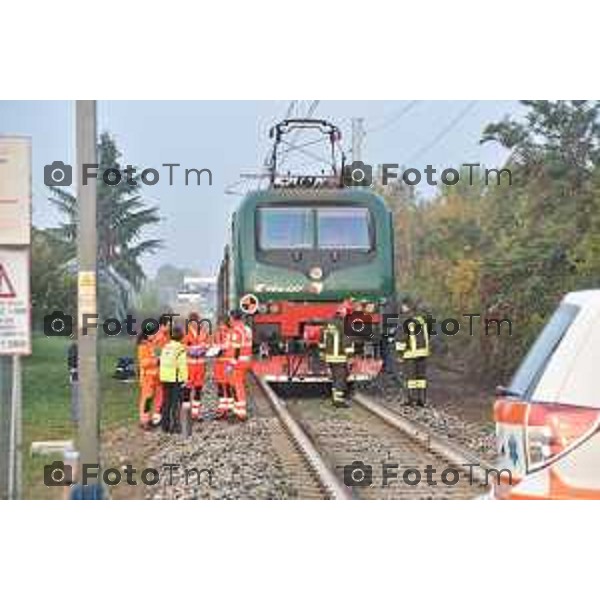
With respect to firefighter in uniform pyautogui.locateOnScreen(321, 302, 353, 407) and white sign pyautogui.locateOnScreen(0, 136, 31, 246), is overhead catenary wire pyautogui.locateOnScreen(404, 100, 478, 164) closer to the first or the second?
firefighter in uniform pyautogui.locateOnScreen(321, 302, 353, 407)

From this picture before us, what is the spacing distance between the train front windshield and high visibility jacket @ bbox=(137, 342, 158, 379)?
999mm

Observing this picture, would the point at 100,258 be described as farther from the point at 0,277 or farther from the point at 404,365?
the point at 404,365

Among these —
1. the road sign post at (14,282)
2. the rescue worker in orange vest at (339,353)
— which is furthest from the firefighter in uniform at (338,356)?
the road sign post at (14,282)

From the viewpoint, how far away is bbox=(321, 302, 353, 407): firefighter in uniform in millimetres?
6270

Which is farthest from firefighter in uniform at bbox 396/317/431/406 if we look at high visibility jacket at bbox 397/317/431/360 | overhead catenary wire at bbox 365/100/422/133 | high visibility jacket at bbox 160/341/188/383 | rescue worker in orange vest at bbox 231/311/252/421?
high visibility jacket at bbox 160/341/188/383

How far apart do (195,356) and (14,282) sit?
995 mm

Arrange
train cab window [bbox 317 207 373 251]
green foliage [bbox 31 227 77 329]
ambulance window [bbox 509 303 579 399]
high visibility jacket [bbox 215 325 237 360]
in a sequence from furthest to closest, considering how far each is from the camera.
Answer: train cab window [bbox 317 207 373 251]
high visibility jacket [bbox 215 325 237 360]
green foliage [bbox 31 227 77 329]
ambulance window [bbox 509 303 579 399]

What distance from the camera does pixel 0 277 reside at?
5711 mm

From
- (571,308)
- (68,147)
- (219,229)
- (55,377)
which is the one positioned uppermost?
(68,147)

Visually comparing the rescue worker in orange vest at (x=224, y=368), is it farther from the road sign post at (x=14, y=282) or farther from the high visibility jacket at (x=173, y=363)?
the road sign post at (x=14, y=282)

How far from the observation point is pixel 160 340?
5.99 meters

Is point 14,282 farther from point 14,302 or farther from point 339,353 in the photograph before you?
point 339,353

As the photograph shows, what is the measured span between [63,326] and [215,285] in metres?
0.79

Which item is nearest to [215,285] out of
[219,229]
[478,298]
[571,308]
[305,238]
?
[219,229]
